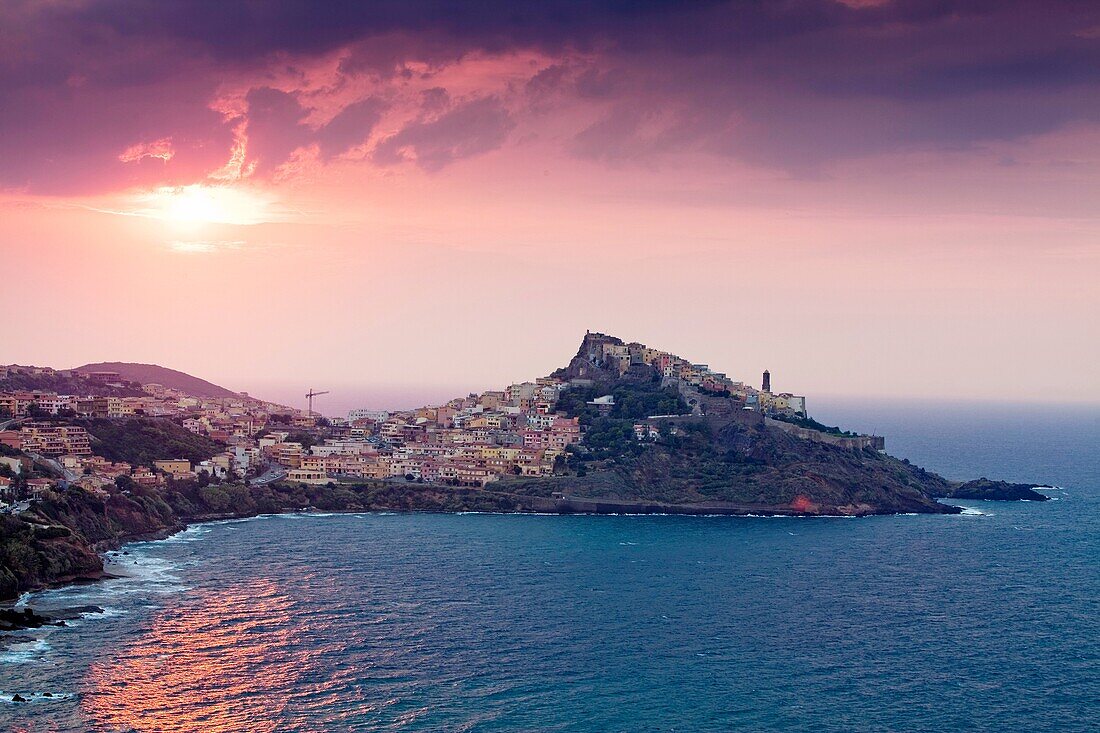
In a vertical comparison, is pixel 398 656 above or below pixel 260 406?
below

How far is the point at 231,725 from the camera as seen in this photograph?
3603 cm

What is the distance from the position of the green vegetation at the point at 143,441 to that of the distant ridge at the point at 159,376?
72780mm

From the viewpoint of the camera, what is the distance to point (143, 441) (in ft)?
298

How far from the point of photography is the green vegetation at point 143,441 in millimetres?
87438

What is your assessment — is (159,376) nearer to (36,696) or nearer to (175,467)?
(175,467)

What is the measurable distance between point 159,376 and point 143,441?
88.2 m

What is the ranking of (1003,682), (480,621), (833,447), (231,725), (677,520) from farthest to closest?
(833,447) → (677,520) → (480,621) → (1003,682) → (231,725)

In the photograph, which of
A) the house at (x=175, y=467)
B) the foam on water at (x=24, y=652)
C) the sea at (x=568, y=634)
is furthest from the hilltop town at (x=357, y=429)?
the foam on water at (x=24, y=652)

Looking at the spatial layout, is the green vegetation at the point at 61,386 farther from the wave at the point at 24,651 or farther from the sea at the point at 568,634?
the wave at the point at 24,651

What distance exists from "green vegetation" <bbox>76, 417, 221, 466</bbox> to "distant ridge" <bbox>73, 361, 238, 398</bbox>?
7278 centimetres

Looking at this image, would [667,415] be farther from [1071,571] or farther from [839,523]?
[1071,571]

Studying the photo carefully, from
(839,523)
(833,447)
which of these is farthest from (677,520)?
(833,447)

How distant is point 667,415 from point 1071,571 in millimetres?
46664

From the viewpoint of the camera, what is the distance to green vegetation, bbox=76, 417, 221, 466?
8744 cm
